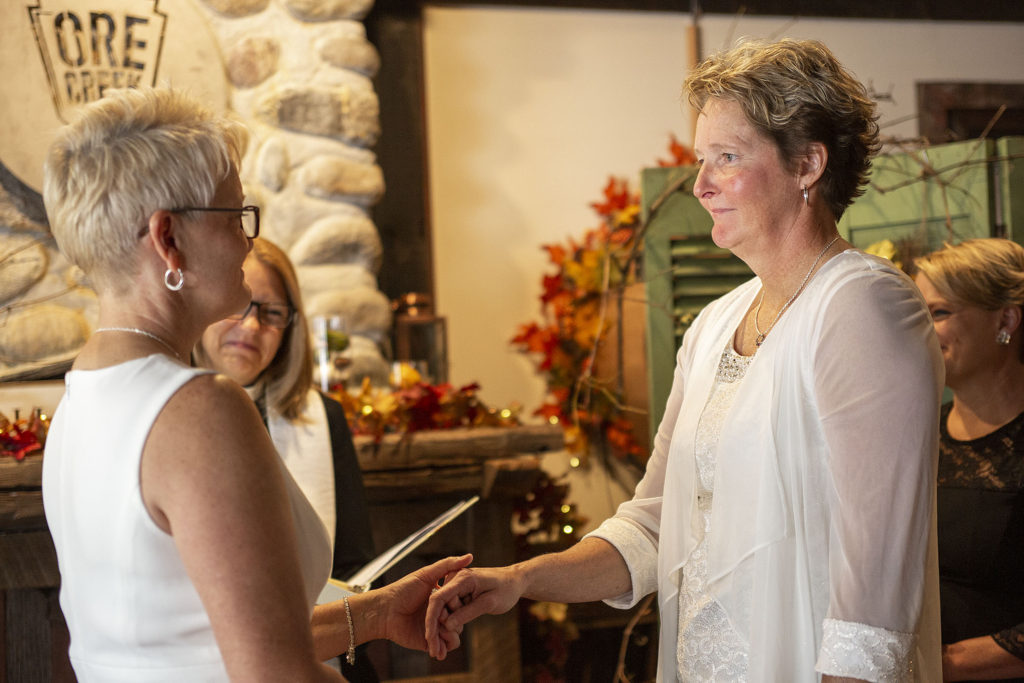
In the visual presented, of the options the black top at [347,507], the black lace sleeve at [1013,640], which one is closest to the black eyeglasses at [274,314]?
the black top at [347,507]

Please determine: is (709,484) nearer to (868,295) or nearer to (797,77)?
(868,295)

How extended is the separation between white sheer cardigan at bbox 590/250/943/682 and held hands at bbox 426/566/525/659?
24 centimetres

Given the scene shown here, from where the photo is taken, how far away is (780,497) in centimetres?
124

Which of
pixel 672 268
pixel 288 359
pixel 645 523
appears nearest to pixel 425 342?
pixel 672 268

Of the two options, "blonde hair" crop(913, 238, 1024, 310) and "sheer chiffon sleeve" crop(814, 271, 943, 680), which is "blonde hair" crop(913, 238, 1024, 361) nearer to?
"blonde hair" crop(913, 238, 1024, 310)

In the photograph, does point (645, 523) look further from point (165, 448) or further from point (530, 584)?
point (165, 448)

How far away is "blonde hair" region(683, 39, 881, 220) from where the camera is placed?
1.32 m

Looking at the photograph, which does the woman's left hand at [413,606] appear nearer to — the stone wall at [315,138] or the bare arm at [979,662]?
the bare arm at [979,662]

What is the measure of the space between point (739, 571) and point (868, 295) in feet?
1.35

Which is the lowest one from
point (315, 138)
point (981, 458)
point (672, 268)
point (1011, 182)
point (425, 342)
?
point (981, 458)

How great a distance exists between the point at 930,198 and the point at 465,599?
1.78 metres

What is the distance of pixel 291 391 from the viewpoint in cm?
222

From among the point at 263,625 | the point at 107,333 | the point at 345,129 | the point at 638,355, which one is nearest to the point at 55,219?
the point at 107,333

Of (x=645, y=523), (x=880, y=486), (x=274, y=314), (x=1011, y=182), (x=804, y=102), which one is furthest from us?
(x=1011, y=182)
